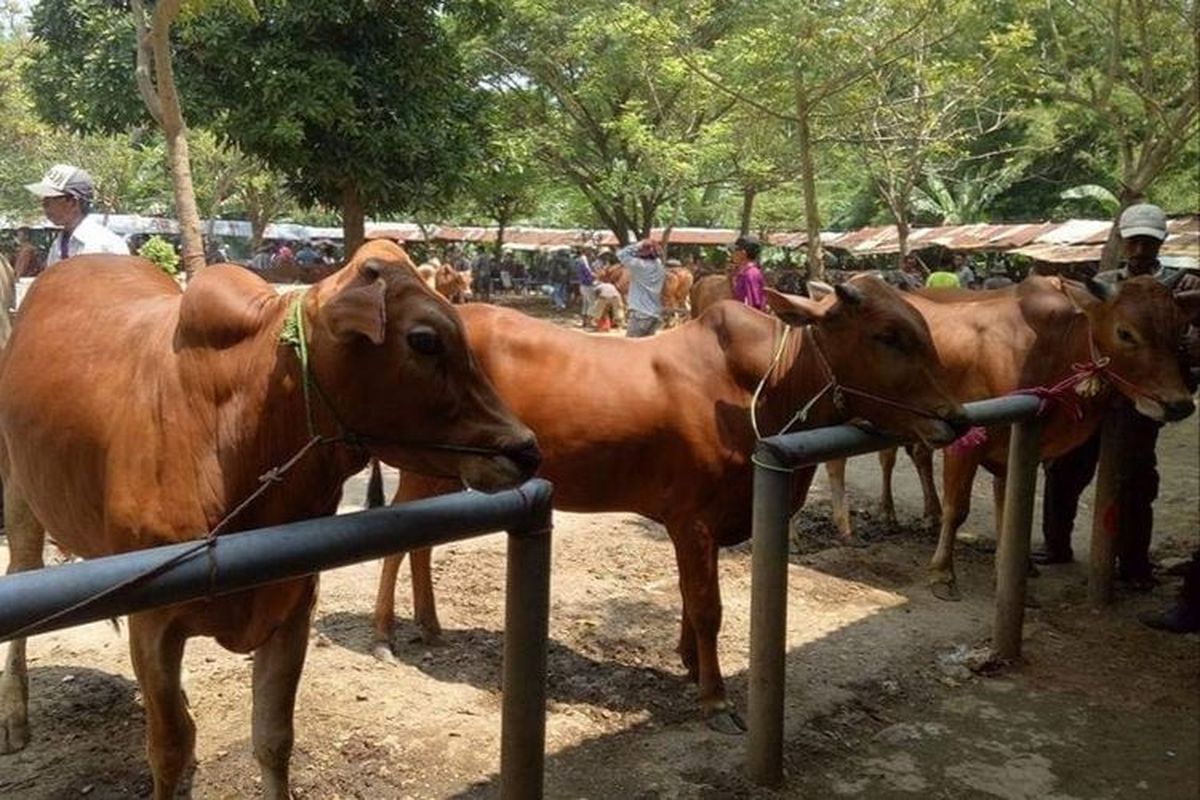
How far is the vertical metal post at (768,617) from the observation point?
333 cm

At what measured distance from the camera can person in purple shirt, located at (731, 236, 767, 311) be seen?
8938 millimetres

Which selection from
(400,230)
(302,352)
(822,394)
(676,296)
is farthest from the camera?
(400,230)

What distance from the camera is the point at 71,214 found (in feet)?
17.1

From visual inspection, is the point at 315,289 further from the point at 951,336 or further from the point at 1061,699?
the point at 951,336

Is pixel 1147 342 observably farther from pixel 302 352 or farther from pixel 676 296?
pixel 676 296

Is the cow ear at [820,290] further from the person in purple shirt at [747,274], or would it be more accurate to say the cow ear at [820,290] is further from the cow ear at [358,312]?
the person in purple shirt at [747,274]

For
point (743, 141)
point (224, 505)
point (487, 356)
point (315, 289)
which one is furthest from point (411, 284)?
point (743, 141)

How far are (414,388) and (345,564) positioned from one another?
51 cm

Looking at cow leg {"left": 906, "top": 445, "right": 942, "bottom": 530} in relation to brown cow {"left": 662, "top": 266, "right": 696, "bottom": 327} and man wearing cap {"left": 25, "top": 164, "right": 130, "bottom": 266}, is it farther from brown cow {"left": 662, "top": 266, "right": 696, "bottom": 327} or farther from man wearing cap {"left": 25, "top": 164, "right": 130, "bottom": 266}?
brown cow {"left": 662, "top": 266, "right": 696, "bottom": 327}

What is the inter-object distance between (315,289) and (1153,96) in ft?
41.5

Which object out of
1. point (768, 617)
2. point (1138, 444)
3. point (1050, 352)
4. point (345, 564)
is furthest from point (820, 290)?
point (345, 564)

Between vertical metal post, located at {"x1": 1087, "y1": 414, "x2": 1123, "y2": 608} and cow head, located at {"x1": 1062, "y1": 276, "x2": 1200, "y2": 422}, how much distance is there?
331 millimetres

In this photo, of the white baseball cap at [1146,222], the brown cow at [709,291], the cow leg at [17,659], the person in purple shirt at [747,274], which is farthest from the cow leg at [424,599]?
the brown cow at [709,291]

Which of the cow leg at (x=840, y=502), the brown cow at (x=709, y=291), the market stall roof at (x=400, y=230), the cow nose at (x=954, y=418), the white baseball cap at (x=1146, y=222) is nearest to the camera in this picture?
the cow nose at (x=954, y=418)
